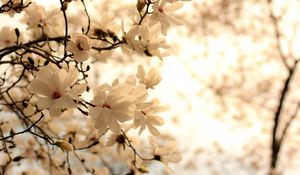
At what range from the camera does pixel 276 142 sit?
8.41 m

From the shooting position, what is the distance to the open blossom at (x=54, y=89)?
5.41 feet

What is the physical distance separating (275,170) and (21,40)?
20.8 ft

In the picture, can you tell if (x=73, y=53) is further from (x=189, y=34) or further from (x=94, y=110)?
(x=189, y=34)

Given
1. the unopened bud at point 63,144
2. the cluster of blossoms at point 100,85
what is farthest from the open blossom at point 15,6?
the unopened bud at point 63,144

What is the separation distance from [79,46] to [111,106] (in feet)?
0.94

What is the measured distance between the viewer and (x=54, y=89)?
1668 millimetres

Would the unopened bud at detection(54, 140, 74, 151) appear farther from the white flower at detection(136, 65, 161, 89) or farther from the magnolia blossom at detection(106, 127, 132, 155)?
the white flower at detection(136, 65, 161, 89)

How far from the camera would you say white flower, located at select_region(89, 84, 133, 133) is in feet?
5.50

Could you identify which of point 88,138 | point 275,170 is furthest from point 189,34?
point 88,138

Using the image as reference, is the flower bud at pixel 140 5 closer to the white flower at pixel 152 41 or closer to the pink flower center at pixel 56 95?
the white flower at pixel 152 41

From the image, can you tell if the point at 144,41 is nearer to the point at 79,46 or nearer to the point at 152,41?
the point at 152,41

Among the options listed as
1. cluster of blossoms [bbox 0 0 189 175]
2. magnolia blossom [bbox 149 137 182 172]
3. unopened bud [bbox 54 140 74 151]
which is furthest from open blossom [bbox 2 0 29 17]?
magnolia blossom [bbox 149 137 182 172]

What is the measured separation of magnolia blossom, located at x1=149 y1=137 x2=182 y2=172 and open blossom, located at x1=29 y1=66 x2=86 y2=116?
702mm

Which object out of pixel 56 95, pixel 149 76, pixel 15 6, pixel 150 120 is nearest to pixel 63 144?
pixel 56 95
